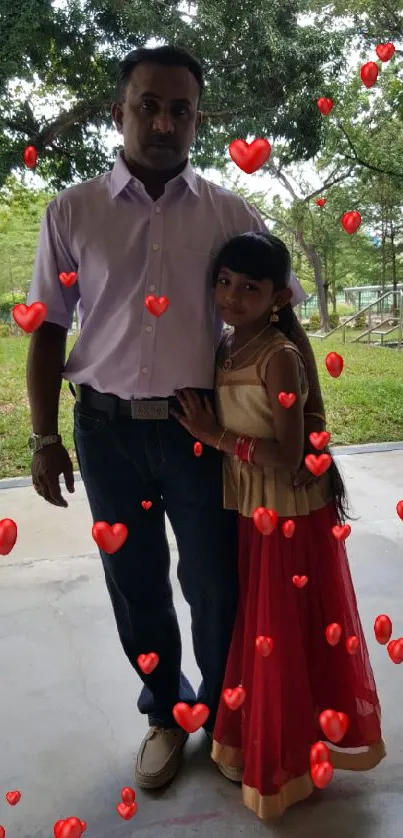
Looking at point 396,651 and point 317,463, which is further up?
point 317,463

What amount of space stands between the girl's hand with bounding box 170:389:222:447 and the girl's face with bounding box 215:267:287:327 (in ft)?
0.44

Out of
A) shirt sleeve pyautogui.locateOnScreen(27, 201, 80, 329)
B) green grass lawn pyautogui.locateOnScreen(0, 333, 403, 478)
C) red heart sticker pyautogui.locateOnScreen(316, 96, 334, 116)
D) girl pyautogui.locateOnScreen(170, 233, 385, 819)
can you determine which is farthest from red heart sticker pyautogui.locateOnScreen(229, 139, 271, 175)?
green grass lawn pyautogui.locateOnScreen(0, 333, 403, 478)

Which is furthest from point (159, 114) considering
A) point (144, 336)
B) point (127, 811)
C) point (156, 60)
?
point (127, 811)

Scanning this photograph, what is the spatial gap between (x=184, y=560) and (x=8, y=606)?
91 centimetres

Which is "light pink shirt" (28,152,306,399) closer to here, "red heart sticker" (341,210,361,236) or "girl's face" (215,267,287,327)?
"girl's face" (215,267,287,327)

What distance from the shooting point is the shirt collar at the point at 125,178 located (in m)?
0.97

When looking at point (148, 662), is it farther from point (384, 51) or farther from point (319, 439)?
point (384, 51)

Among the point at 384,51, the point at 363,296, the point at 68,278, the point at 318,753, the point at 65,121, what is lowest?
the point at 318,753

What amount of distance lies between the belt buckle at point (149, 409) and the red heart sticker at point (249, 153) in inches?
19.0

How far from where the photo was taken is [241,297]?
0.96m

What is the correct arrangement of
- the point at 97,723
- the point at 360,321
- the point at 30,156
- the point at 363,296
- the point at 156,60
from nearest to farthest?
the point at 156,60 < the point at 97,723 < the point at 30,156 < the point at 363,296 < the point at 360,321

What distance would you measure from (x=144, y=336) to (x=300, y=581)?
18.4 inches

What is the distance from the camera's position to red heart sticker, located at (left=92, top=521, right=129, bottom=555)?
106 centimetres

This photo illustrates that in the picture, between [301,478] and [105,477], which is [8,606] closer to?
[105,477]
